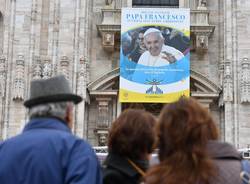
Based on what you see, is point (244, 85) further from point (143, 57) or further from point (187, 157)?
point (187, 157)

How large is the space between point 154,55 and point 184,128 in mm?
17044

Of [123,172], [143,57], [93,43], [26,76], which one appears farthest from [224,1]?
[123,172]

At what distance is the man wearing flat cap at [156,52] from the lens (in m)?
20.4

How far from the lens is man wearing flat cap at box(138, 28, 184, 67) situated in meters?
20.4

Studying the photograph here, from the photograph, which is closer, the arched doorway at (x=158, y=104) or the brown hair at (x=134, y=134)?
the brown hair at (x=134, y=134)

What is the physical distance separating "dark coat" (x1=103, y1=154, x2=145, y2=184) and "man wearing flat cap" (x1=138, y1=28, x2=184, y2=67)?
52.3 feet

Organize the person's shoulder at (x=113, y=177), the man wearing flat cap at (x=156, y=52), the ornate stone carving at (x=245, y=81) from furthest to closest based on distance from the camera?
the man wearing flat cap at (x=156, y=52)
the ornate stone carving at (x=245, y=81)
the person's shoulder at (x=113, y=177)

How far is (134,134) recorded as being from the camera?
4.43 metres

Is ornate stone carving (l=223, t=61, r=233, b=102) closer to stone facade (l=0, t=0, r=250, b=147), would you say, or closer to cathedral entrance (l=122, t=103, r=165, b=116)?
stone facade (l=0, t=0, r=250, b=147)

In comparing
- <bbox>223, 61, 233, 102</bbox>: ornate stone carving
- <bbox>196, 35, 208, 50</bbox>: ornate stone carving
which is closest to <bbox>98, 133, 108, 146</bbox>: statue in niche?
<bbox>223, 61, 233, 102</bbox>: ornate stone carving


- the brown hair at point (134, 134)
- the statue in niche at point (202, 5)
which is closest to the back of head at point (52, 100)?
the brown hair at point (134, 134)

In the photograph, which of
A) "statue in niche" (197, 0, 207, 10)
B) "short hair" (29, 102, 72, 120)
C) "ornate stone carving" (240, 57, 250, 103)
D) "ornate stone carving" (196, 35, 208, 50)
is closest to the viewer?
"short hair" (29, 102, 72, 120)

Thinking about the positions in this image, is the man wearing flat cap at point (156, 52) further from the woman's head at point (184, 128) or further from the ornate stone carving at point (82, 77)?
the woman's head at point (184, 128)

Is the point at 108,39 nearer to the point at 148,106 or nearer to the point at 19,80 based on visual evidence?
the point at 148,106
